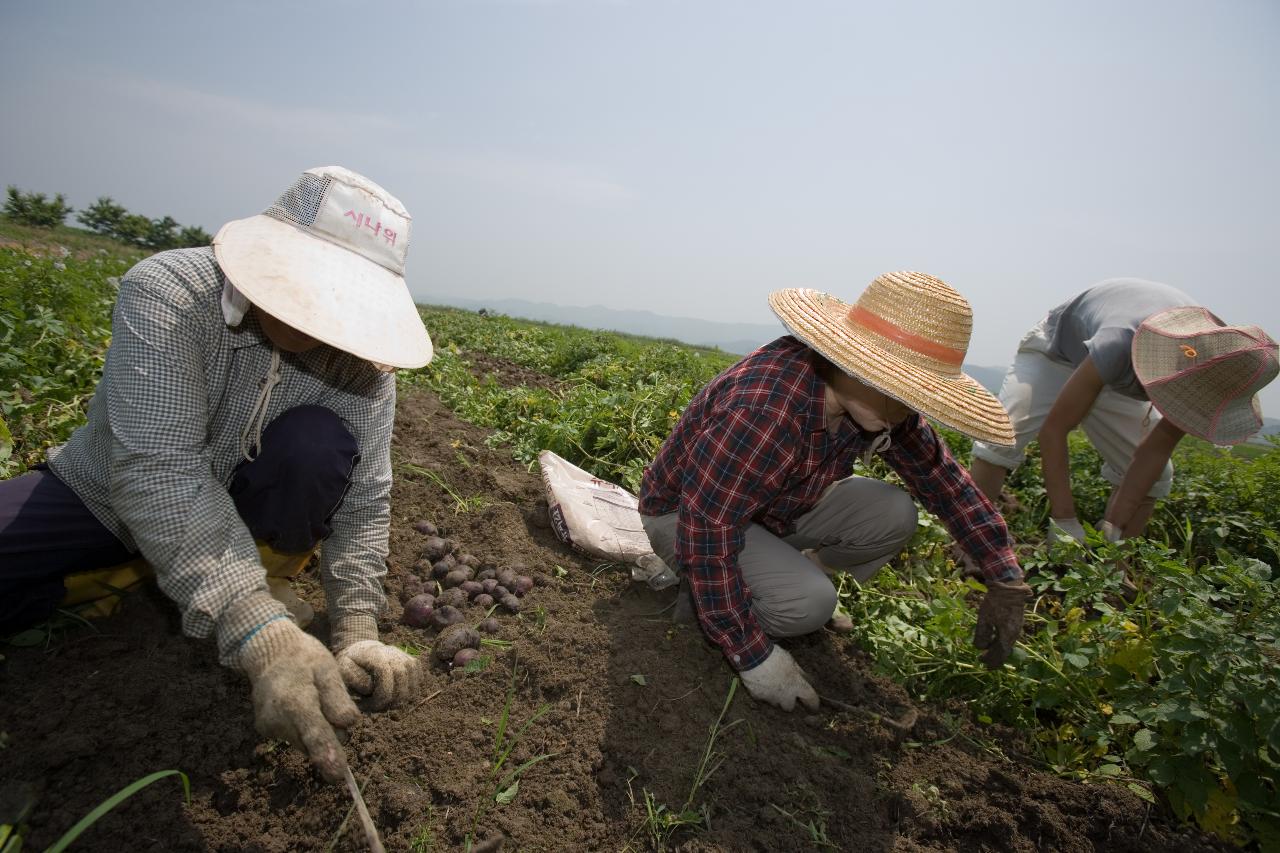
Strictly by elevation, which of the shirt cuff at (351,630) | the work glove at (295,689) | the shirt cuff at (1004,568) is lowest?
the shirt cuff at (351,630)

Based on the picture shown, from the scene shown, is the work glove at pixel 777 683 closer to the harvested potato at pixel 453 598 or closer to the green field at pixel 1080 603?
the green field at pixel 1080 603

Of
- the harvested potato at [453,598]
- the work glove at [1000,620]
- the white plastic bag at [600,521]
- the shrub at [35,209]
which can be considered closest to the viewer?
the work glove at [1000,620]

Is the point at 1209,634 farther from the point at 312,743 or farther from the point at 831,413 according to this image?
the point at 312,743

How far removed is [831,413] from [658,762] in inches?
44.3

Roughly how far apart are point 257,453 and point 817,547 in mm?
2100

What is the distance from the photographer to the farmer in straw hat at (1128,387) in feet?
8.77

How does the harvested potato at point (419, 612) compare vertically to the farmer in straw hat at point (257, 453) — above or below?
below

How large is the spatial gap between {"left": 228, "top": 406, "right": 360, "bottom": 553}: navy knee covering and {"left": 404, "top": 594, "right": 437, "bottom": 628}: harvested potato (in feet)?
1.44

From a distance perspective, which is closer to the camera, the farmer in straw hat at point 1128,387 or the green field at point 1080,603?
the green field at point 1080,603

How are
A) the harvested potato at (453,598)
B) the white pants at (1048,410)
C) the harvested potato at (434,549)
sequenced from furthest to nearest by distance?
the white pants at (1048,410), the harvested potato at (434,549), the harvested potato at (453,598)

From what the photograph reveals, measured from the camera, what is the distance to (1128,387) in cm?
308

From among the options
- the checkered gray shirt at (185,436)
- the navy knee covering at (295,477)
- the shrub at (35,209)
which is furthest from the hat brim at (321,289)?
the shrub at (35,209)

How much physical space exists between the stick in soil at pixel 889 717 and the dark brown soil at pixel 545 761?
0.04 feet

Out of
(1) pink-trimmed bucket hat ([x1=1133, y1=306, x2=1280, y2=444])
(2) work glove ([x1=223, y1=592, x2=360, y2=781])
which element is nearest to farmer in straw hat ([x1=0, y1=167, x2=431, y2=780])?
(2) work glove ([x1=223, y1=592, x2=360, y2=781])
